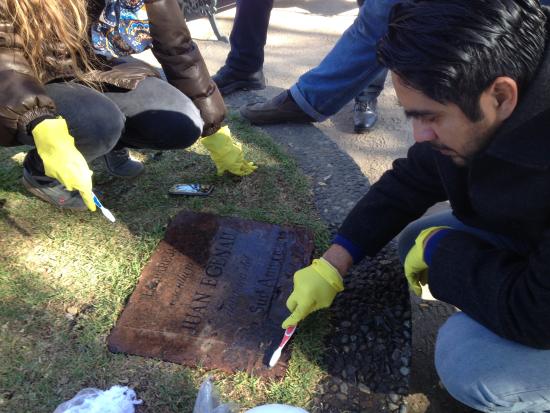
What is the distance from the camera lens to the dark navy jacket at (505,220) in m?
0.87

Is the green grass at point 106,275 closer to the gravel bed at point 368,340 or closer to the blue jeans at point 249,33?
the gravel bed at point 368,340

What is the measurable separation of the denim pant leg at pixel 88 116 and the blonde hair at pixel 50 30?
0.06 meters

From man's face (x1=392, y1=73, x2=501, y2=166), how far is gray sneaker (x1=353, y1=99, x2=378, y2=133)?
4.76 ft

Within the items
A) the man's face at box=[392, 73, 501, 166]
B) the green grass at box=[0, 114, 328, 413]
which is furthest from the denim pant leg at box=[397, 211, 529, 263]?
the man's face at box=[392, 73, 501, 166]

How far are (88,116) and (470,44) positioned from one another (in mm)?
1265

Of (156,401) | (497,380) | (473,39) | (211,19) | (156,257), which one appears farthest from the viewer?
(211,19)

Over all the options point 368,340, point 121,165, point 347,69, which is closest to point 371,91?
point 347,69

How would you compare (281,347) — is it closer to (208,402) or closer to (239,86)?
(208,402)

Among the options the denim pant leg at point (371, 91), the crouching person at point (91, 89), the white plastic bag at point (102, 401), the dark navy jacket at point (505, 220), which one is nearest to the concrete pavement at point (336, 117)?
the denim pant leg at point (371, 91)

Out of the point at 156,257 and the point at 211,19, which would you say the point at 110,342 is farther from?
the point at 211,19

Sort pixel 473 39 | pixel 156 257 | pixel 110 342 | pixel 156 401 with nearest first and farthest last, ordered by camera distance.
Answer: pixel 473 39 < pixel 156 401 < pixel 110 342 < pixel 156 257

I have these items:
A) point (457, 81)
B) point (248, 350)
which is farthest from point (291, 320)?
point (457, 81)

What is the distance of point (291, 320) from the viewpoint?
1279 mm

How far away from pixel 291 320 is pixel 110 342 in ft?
1.69
